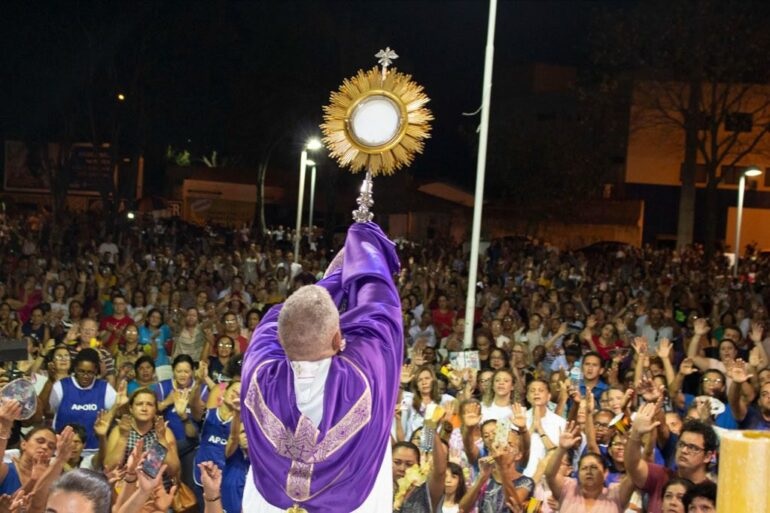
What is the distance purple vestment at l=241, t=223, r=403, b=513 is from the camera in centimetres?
305

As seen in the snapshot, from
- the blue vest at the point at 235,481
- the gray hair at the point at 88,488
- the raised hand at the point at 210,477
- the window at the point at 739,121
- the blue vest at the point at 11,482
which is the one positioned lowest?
the blue vest at the point at 235,481

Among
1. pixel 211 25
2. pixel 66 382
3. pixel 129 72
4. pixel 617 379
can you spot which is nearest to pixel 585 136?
pixel 211 25

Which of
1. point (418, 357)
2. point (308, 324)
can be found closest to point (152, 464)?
point (308, 324)

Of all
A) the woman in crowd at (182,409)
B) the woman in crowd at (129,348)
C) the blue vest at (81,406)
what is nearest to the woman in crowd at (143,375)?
the woman in crowd at (182,409)

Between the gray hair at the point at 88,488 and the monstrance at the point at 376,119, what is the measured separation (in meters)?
1.36

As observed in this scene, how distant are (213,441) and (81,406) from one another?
136cm

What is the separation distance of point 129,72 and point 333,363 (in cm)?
2289

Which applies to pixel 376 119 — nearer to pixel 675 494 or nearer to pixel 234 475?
pixel 675 494

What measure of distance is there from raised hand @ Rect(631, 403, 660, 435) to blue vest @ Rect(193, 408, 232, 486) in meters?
3.05

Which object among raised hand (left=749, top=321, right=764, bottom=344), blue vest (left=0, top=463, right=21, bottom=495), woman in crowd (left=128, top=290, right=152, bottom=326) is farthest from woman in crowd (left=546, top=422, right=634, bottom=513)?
woman in crowd (left=128, top=290, right=152, bottom=326)

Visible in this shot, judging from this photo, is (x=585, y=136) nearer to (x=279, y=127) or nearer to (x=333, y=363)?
(x=279, y=127)

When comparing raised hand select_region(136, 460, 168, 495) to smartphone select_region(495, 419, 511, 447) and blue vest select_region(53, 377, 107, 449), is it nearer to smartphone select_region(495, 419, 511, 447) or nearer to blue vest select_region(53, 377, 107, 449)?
smartphone select_region(495, 419, 511, 447)

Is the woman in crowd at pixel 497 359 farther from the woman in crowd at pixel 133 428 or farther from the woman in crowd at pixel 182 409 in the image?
the woman in crowd at pixel 133 428

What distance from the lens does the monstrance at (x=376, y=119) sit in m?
3.54
